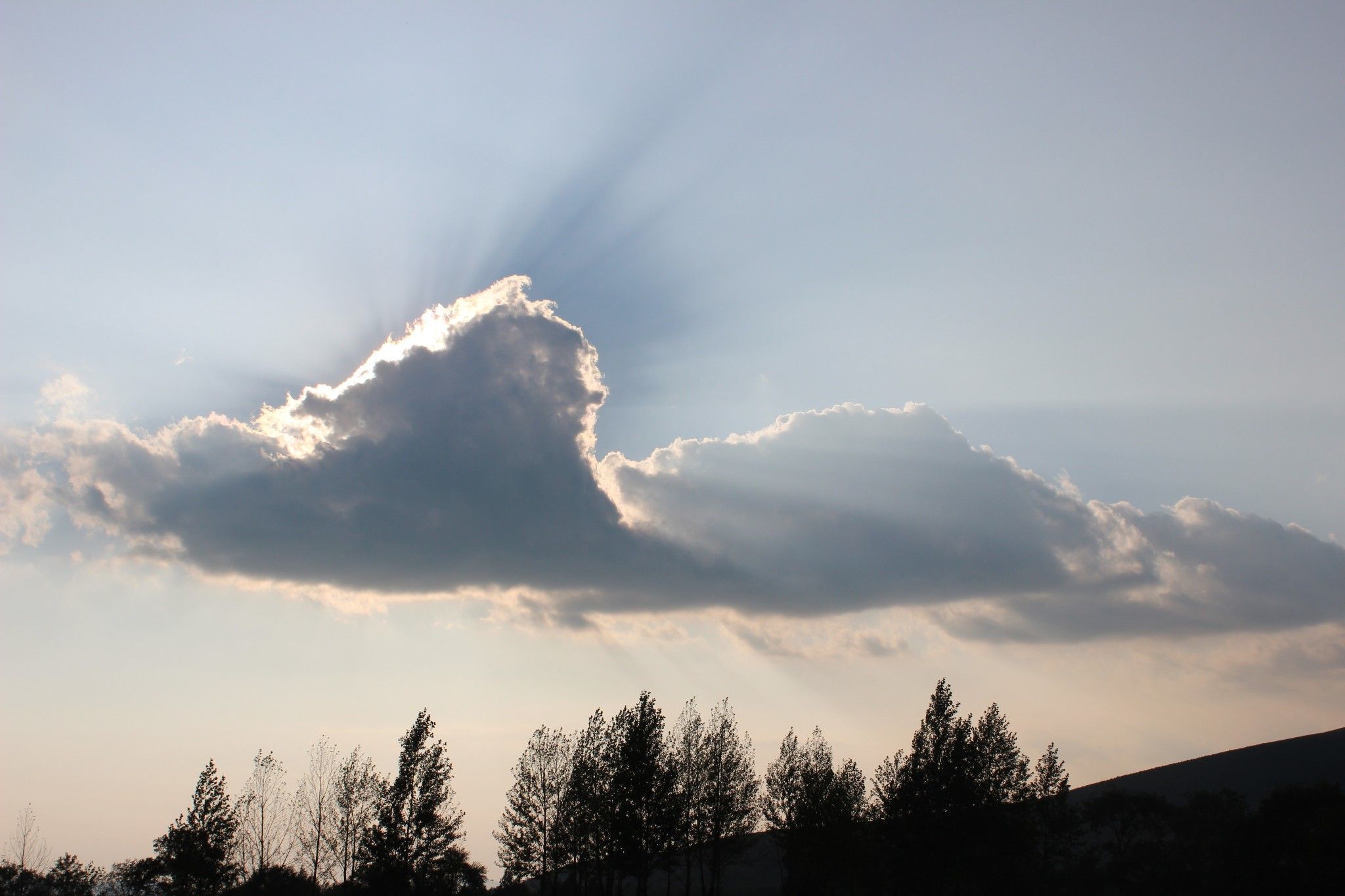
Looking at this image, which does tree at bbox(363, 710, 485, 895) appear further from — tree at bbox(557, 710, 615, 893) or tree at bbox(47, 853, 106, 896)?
tree at bbox(47, 853, 106, 896)

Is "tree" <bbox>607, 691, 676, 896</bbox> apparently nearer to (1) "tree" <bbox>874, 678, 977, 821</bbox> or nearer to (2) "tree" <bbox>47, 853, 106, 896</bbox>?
(1) "tree" <bbox>874, 678, 977, 821</bbox>

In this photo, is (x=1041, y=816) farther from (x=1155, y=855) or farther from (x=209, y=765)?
(x=209, y=765)

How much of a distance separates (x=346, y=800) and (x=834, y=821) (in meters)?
51.4

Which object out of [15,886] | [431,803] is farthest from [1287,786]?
[15,886]

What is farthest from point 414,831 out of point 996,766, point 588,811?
point 996,766

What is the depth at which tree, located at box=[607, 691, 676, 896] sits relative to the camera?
80312mm

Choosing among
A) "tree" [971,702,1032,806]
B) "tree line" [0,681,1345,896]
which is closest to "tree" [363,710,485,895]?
"tree line" [0,681,1345,896]

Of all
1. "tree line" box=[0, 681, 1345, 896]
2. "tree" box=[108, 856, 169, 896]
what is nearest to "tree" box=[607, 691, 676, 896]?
"tree line" box=[0, 681, 1345, 896]

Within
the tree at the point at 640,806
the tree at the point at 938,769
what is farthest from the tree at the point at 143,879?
the tree at the point at 938,769

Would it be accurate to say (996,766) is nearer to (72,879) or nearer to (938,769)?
(938,769)

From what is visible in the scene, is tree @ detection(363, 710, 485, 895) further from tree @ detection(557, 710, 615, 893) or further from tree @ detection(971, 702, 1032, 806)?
tree @ detection(971, 702, 1032, 806)

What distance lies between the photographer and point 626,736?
274ft

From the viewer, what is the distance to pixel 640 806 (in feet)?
265

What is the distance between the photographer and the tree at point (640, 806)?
80312 mm
